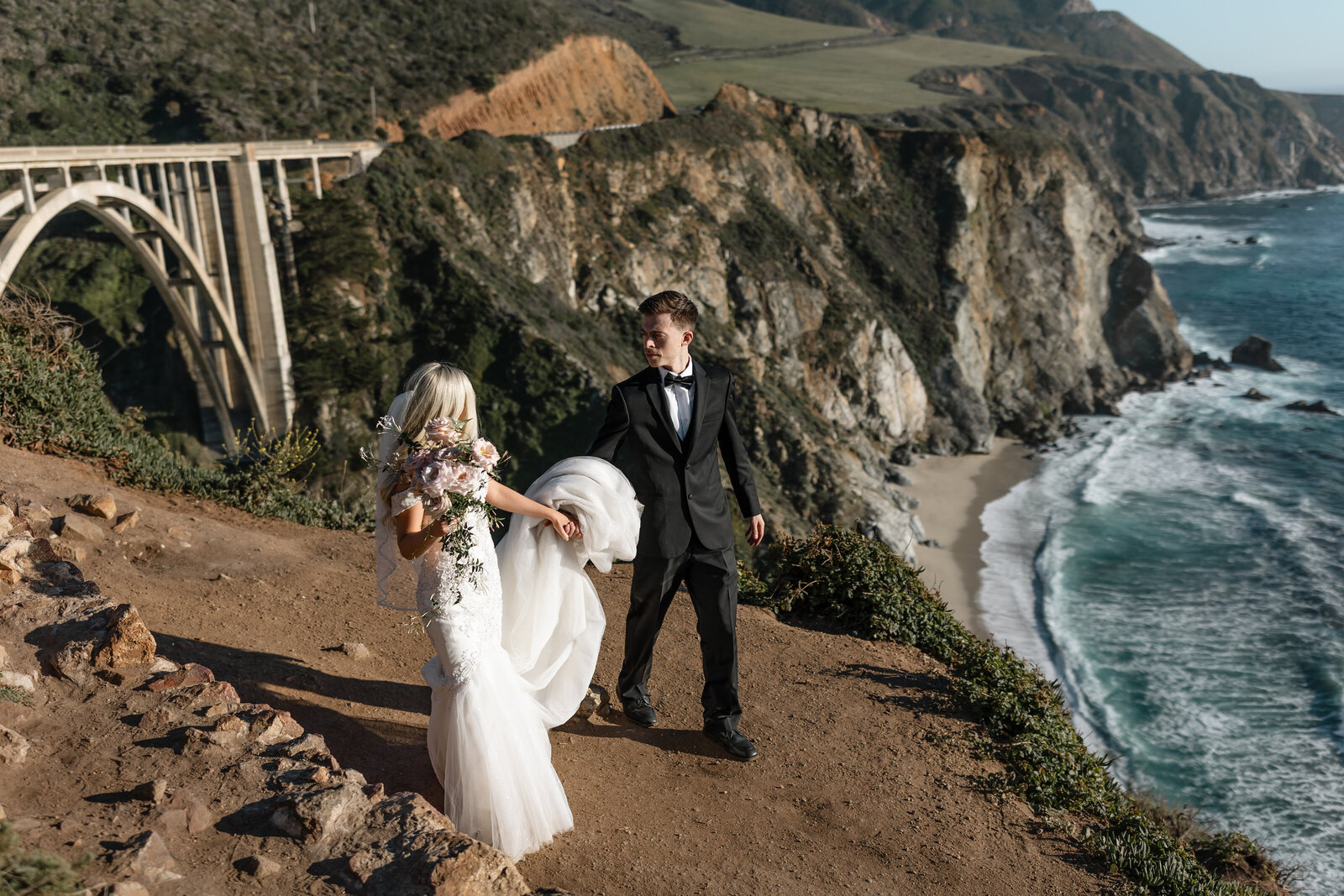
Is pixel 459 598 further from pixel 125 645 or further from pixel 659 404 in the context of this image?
pixel 125 645

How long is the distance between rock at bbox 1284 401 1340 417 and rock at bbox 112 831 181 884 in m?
49.8

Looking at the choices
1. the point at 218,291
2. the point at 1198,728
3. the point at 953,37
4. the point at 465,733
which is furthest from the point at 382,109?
the point at 953,37

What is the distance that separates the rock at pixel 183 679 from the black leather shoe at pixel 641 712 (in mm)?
2479

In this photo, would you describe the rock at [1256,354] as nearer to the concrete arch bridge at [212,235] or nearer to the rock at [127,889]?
the concrete arch bridge at [212,235]

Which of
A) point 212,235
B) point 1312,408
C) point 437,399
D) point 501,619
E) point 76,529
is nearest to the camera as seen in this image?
point 437,399

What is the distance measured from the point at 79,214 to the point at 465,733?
3189 centimetres

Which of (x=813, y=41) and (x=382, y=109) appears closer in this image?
(x=382, y=109)

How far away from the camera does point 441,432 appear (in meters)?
4.29

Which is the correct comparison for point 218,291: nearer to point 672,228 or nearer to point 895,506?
point 672,228

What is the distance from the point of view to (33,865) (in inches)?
123

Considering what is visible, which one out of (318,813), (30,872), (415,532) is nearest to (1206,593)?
(415,532)

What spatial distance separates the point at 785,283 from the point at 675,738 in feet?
115

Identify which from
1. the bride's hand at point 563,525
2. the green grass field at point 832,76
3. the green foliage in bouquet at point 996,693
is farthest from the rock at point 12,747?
the green grass field at point 832,76

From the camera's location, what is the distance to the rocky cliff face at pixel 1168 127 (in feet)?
359
